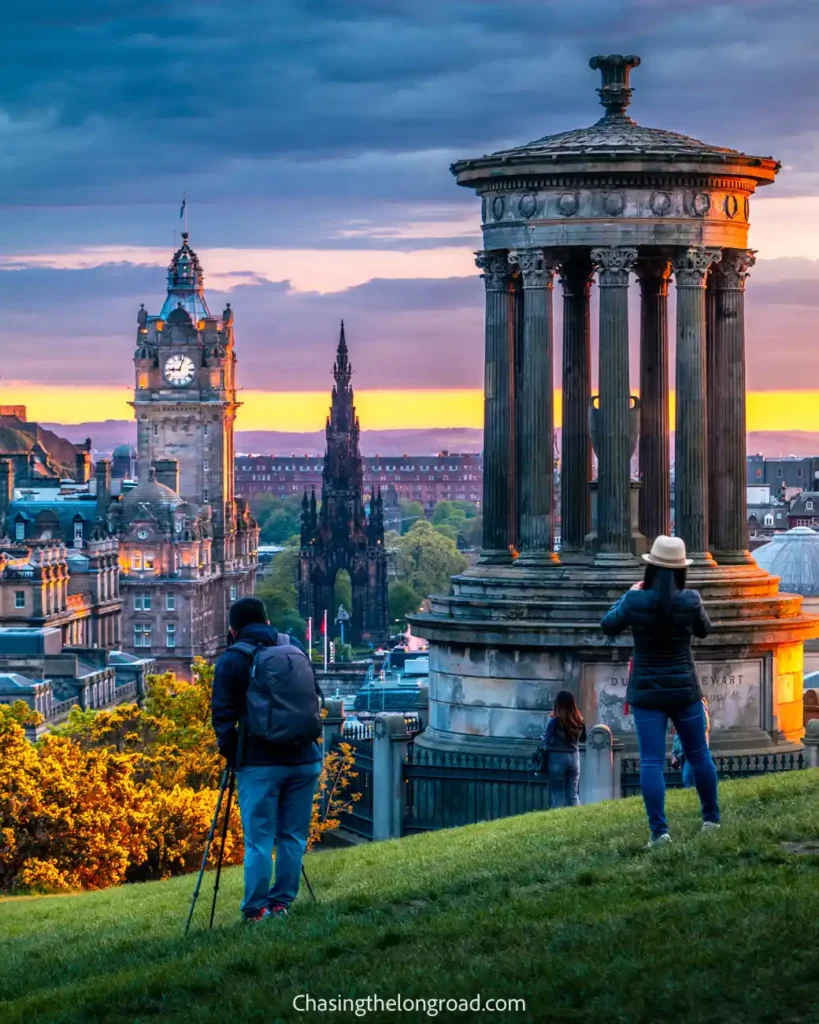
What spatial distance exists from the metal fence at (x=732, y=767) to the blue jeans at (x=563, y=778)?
3.30 metres

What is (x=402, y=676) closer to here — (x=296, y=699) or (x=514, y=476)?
(x=514, y=476)

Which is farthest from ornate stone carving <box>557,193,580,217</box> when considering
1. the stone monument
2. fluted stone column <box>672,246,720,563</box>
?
fluted stone column <box>672,246,720,563</box>

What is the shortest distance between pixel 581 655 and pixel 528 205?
6.70 m

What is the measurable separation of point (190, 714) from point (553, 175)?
28.3 metres

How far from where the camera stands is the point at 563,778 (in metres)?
32.6

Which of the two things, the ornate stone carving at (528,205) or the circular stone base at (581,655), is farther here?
the ornate stone carving at (528,205)

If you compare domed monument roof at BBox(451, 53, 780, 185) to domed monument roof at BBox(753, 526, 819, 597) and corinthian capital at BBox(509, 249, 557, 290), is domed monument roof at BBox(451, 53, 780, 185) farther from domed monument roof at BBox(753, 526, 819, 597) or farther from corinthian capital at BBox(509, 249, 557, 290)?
domed monument roof at BBox(753, 526, 819, 597)

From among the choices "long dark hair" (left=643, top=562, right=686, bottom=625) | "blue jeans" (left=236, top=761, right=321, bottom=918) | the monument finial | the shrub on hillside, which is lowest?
the shrub on hillside

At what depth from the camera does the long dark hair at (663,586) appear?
74.7 feet

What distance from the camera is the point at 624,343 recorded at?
4006 centimetres

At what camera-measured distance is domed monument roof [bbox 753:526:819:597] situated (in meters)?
78.8

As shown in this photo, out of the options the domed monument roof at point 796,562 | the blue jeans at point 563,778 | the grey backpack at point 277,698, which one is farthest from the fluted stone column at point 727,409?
the domed monument roof at point 796,562

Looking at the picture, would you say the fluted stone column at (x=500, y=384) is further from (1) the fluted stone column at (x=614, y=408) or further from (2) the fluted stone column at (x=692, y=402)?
(2) the fluted stone column at (x=692, y=402)

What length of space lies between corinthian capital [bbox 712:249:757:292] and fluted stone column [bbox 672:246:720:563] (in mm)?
676
